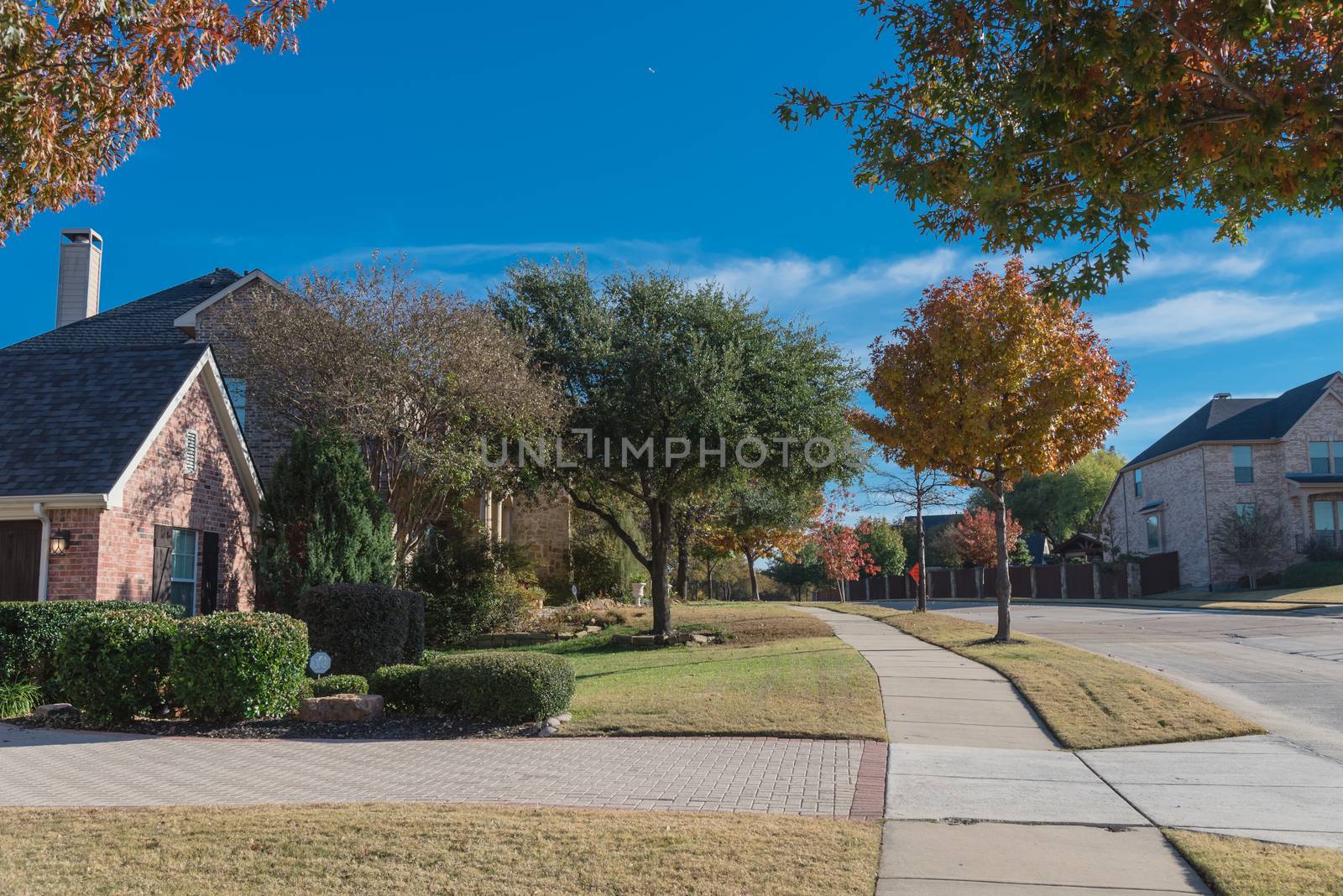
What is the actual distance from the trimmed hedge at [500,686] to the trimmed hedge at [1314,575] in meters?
35.4

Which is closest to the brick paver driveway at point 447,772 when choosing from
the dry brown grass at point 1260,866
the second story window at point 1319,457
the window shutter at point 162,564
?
the dry brown grass at point 1260,866

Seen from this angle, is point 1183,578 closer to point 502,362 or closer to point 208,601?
point 502,362

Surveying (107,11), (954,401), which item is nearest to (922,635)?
(954,401)

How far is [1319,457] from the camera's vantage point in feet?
Answer: 138

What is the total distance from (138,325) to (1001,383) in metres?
20.2

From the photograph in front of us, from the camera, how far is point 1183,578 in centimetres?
4400

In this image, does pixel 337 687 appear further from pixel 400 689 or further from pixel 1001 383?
pixel 1001 383

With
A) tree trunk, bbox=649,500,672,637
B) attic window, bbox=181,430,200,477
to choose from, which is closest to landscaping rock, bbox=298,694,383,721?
attic window, bbox=181,430,200,477

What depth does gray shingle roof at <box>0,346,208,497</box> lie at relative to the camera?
13.8m

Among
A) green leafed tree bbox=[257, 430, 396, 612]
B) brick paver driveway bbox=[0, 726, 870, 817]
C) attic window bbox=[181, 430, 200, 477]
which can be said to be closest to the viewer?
brick paver driveway bbox=[0, 726, 870, 817]

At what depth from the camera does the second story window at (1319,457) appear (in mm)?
41906

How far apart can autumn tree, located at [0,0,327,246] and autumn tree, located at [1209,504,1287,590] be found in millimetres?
40409

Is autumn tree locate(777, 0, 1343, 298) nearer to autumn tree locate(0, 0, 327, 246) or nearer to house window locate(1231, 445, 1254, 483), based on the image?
autumn tree locate(0, 0, 327, 246)

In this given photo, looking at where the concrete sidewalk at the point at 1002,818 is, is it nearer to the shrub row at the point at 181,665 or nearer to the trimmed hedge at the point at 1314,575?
the shrub row at the point at 181,665
